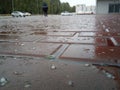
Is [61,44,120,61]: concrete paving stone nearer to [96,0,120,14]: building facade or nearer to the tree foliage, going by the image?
[96,0,120,14]: building facade

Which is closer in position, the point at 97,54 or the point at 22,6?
the point at 97,54

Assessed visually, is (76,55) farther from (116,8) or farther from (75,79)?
(116,8)

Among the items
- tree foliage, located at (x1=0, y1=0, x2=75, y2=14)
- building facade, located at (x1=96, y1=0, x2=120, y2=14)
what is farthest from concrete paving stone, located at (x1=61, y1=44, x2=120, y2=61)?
tree foliage, located at (x1=0, y1=0, x2=75, y2=14)

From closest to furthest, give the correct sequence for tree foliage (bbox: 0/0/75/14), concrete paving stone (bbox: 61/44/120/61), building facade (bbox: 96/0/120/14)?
concrete paving stone (bbox: 61/44/120/61), building facade (bbox: 96/0/120/14), tree foliage (bbox: 0/0/75/14)

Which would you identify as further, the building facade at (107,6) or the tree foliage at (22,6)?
the tree foliage at (22,6)

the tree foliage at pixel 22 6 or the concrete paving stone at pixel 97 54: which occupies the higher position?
the tree foliage at pixel 22 6

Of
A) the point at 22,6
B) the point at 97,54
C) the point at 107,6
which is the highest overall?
the point at 22,6

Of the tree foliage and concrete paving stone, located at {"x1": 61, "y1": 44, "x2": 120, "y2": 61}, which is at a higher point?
the tree foliage

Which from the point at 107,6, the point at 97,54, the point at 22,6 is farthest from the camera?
the point at 22,6

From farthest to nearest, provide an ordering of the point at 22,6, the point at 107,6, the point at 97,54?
the point at 22,6 → the point at 107,6 → the point at 97,54

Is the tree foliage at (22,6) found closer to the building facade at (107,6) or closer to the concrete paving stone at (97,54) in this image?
the building facade at (107,6)

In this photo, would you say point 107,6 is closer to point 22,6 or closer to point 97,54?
point 22,6

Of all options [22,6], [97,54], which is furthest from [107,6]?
[97,54]

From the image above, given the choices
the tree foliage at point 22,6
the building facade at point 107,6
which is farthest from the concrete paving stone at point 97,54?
the tree foliage at point 22,6
